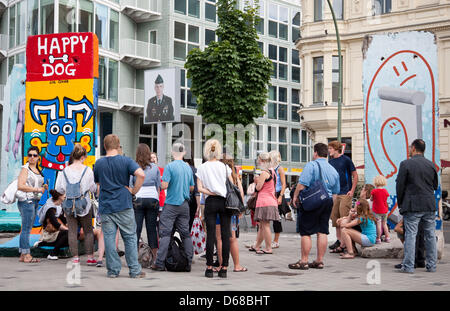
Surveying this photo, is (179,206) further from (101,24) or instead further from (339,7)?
(101,24)

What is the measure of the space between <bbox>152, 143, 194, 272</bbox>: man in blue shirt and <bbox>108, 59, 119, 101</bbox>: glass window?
100 feet

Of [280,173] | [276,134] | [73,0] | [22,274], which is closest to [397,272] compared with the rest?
[280,173]

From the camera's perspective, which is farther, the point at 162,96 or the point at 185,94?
the point at 185,94

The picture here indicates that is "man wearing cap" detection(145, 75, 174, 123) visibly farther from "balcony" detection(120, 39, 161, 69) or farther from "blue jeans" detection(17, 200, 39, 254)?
"balcony" detection(120, 39, 161, 69)

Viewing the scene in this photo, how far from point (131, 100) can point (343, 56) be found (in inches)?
516

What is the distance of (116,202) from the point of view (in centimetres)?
878

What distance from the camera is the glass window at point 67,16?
1384 inches

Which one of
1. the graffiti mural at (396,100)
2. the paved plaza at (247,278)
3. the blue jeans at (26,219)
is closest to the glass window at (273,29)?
the graffiti mural at (396,100)

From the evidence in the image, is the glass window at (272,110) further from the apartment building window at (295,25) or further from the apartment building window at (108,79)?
the apartment building window at (108,79)

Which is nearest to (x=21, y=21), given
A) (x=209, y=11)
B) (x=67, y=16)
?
(x=67, y=16)

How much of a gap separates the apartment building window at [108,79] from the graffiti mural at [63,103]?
2580 cm

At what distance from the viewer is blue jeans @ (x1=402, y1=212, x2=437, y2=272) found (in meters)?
9.62

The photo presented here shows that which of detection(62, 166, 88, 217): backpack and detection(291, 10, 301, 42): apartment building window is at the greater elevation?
detection(291, 10, 301, 42): apartment building window

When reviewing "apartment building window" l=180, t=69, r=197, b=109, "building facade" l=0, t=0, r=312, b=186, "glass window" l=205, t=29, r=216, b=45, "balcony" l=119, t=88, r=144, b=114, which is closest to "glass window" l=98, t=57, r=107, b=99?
"building facade" l=0, t=0, r=312, b=186
